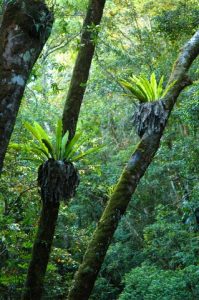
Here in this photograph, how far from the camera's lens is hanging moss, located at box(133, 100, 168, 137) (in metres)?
3.71

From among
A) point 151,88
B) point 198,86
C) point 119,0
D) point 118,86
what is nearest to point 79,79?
point 151,88

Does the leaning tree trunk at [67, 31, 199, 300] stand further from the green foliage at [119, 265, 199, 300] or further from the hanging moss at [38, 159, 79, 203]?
the green foliage at [119, 265, 199, 300]

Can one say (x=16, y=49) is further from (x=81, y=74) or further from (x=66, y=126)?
(x=81, y=74)

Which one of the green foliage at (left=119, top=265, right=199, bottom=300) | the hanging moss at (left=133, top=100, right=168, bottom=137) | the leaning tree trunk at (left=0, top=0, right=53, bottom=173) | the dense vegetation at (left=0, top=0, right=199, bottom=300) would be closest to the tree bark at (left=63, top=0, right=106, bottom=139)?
the dense vegetation at (left=0, top=0, right=199, bottom=300)

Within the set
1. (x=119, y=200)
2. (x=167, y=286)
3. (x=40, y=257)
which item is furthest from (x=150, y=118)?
(x=167, y=286)

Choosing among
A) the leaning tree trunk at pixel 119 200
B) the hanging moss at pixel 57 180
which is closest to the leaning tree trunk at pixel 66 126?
the hanging moss at pixel 57 180

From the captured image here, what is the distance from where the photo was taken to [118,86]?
11117 millimetres

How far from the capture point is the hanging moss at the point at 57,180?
3.54m

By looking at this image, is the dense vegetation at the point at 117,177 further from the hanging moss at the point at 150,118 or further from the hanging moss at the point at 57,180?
the hanging moss at the point at 150,118

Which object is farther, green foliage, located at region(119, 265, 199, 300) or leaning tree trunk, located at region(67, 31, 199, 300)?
green foliage, located at region(119, 265, 199, 300)

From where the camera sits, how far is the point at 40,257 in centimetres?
335

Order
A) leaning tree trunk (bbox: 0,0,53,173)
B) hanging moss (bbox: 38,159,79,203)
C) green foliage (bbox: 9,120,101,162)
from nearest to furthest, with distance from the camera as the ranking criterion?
leaning tree trunk (bbox: 0,0,53,173) < hanging moss (bbox: 38,159,79,203) < green foliage (bbox: 9,120,101,162)

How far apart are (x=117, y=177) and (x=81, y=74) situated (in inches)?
284

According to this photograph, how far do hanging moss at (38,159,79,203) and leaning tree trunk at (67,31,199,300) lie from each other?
52 centimetres
